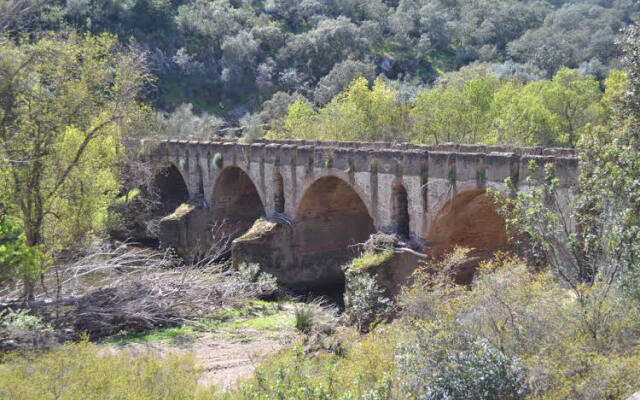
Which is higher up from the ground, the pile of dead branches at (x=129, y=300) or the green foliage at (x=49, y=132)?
the green foliage at (x=49, y=132)

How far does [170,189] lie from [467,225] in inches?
970

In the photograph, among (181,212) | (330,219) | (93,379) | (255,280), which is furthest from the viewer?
(181,212)

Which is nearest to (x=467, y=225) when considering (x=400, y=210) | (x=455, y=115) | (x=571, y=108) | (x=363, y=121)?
(x=400, y=210)

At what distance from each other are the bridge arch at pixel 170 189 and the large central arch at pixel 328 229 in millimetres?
14250

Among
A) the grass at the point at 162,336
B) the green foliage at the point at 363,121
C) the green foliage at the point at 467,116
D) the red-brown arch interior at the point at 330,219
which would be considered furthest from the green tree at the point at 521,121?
the grass at the point at 162,336

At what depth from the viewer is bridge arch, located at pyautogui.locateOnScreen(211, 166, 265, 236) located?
3228 cm

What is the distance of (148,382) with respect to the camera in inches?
330

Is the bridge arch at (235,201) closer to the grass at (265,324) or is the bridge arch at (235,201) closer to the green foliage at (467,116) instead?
the green foliage at (467,116)

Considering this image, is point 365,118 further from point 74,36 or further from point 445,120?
point 74,36

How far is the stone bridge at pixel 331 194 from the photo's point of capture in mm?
17188

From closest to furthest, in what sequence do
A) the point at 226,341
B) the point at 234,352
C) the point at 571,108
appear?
1. the point at 234,352
2. the point at 226,341
3. the point at 571,108

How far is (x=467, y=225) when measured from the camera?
18.6m

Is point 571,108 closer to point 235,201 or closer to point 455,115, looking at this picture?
point 455,115

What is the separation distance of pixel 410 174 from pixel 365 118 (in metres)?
19.3
